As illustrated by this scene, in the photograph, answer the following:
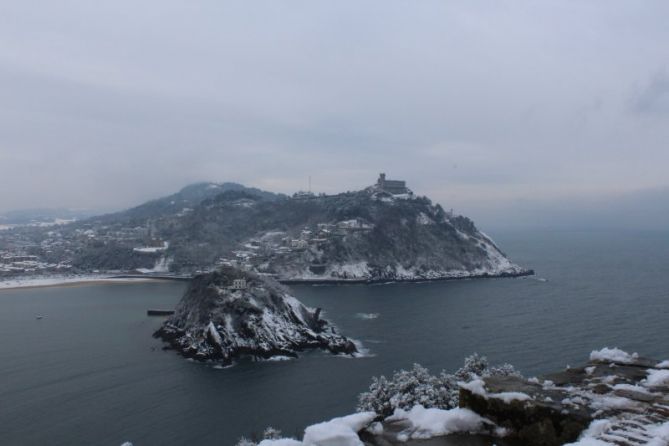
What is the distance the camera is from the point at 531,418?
24.2ft

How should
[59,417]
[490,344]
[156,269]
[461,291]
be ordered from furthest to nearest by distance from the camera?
[156,269], [461,291], [490,344], [59,417]

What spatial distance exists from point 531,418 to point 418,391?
408 inches

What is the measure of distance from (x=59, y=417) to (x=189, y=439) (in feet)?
26.8

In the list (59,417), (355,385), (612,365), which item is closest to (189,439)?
(59,417)

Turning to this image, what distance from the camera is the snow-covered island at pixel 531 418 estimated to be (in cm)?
668

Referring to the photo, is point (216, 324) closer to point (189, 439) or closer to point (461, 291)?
point (189, 439)

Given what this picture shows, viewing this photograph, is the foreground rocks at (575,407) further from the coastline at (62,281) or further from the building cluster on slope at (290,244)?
the coastline at (62,281)

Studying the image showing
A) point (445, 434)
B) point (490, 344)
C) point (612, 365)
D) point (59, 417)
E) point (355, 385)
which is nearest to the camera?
point (445, 434)

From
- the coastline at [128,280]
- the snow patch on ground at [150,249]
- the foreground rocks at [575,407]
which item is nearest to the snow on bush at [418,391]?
the foreground rocks at [575,407]

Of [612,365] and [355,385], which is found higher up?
[612,365]

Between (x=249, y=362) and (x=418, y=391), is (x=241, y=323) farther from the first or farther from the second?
(x=418, y=391)

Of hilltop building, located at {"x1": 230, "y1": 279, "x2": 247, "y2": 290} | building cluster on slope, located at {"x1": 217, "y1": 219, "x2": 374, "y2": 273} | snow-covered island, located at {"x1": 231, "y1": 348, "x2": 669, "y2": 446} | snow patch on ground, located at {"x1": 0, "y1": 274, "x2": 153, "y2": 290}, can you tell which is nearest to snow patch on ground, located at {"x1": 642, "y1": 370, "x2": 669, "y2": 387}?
snow-covered island, located at {"x1": 231, "y1": 348, "x2": 669, "y2": 446}

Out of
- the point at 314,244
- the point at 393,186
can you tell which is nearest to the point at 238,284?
the point at 314,244

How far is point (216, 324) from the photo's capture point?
41.0 metres
